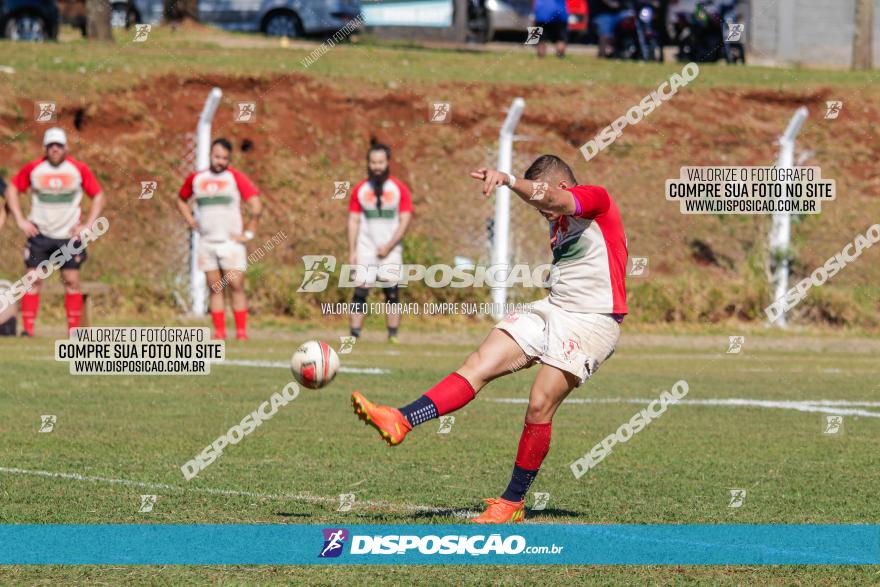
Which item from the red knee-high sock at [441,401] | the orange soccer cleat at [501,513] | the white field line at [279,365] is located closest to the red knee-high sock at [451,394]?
the red knee-high sock at [441,401]

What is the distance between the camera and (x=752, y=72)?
31281 millimetres

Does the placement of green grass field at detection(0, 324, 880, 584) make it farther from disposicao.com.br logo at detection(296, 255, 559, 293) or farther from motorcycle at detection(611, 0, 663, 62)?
motorcycle at detection(611, 0, 663, 62)

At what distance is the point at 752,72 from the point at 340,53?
8.52 meters

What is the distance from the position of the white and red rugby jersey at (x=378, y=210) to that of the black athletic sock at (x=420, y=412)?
10.4 m

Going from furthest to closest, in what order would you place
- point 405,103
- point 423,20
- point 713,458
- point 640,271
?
point 423,20 < point 405,103 < point 640,271 < point 713,458

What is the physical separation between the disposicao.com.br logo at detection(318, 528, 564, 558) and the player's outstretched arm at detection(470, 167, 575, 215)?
5.16ft

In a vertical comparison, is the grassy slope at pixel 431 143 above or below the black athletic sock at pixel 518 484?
above

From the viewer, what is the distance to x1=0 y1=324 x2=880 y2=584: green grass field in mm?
7422

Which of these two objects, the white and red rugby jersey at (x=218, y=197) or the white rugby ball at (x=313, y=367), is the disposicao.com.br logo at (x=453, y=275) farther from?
the white rugby ball at (x=313, y=367)

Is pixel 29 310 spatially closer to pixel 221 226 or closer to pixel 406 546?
pixel 221 226

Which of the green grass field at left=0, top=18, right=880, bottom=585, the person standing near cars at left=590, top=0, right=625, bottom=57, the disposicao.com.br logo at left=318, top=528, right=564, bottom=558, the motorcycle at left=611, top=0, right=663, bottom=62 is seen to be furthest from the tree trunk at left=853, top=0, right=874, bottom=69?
the disposicao.com.br logo at left=318, top=528, right=564, bottom=558

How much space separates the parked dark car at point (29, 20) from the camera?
30641mm

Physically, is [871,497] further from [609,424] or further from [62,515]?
[62,515]

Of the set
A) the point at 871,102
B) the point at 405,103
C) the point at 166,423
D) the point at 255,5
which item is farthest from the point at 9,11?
the point at 166,423
